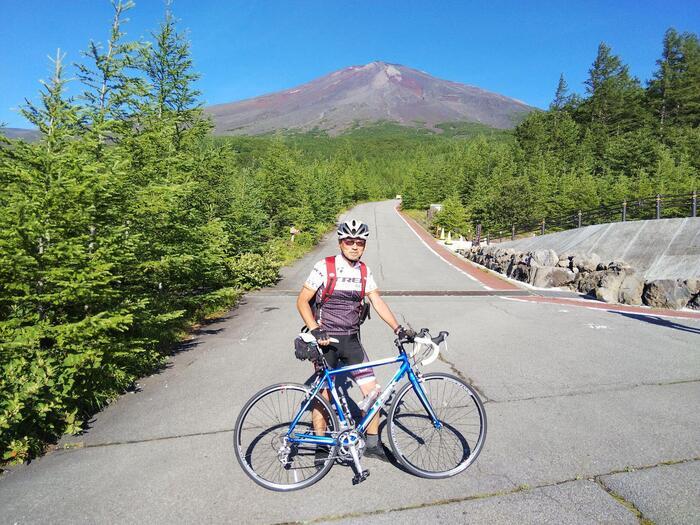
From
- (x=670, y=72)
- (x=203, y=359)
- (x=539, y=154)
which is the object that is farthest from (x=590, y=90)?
(x=203, y=359)

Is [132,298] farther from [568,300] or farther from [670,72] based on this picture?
[670,72]

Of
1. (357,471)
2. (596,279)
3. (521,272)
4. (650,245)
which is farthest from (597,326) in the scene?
(650,245)

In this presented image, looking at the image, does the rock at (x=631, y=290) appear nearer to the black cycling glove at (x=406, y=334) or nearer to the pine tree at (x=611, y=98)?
the black cycling glove at (x=406, y=334)

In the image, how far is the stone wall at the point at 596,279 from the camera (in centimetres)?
1131

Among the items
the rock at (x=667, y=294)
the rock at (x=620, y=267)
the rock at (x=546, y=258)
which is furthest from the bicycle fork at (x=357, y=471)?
the rock at (x=546, y=258)

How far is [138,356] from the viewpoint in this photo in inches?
248

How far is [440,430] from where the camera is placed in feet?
13.2

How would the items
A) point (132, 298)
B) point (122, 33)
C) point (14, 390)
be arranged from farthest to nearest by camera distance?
point (122, 33) < point (132, 298) < point (14, 390)

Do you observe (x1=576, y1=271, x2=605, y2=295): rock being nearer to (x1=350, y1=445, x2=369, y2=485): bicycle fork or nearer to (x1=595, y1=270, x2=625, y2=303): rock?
(x1=595, y1=270, x2=625, y2=303): rock

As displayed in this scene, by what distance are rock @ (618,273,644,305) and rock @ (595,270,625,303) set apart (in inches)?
6.0

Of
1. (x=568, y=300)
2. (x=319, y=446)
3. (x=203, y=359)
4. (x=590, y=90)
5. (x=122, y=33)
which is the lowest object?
(x=568, y=300)

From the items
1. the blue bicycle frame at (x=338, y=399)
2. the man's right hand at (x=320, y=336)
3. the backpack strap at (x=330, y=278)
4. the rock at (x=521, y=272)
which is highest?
the backpack strap at (x=330, y=278)

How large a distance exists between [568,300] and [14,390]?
13.0m

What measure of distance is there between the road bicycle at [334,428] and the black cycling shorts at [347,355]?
0.12 metres
